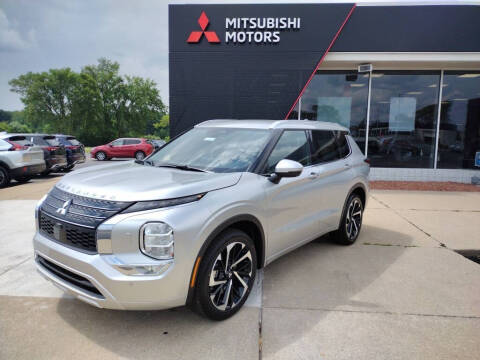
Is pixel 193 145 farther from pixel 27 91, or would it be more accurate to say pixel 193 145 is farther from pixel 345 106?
pixel 27 91

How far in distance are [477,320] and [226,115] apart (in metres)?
8.40

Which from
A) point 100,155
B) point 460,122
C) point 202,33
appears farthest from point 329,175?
point 100,155

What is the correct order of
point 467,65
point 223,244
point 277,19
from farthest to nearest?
point 467,65 → point 277,19 → point 223,244

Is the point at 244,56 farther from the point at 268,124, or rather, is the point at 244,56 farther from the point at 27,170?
the point at 27,170

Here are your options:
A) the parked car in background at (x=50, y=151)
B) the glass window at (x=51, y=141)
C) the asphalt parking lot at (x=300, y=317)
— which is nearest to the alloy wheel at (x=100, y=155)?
the glass window at (x=51, y=141)

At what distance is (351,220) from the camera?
4891 millimetres

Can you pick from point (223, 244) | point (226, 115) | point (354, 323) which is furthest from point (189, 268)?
point (226, 115)

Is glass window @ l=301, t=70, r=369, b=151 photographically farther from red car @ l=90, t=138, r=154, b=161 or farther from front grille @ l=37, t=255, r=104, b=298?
red car @ l=90, t=138, r=154, b=161

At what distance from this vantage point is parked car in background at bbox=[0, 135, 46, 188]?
1020cm

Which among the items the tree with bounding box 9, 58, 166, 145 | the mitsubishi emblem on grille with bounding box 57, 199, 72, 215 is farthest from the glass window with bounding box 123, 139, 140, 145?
the tree with bounding box 9, 58, 166, 145

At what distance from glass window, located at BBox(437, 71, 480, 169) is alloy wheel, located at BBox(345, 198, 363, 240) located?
842 cm

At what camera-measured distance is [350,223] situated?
4875 mm

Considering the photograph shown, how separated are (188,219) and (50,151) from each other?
11.8 metres

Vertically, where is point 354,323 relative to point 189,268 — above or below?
below
